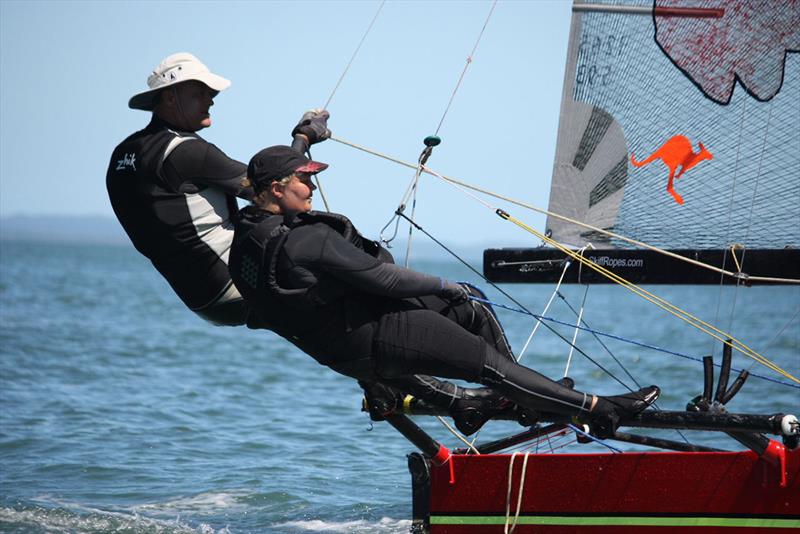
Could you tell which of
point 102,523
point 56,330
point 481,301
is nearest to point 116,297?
point 56,330

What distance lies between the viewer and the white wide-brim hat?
4.29 metres

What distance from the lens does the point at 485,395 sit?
456 cm

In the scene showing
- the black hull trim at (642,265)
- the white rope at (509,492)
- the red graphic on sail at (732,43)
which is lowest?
the white rope at (509,492)

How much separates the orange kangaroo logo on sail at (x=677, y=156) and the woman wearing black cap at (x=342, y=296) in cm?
152

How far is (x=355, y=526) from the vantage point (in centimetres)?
597

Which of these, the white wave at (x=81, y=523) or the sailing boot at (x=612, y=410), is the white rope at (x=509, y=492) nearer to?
the sailing boot at (x=612, y=410)

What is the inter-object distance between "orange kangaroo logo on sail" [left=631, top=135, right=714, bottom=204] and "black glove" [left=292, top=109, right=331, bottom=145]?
1.56 m

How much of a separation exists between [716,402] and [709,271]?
78 cm

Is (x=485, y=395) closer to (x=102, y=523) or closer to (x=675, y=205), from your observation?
(x=675, y=205)

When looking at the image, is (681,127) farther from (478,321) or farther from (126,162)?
(126,162)

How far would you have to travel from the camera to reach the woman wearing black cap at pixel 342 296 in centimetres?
390

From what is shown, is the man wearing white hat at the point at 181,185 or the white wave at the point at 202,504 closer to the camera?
the man wearing white hat at the point at 181,185

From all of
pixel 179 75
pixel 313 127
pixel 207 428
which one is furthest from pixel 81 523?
pixel 207 428

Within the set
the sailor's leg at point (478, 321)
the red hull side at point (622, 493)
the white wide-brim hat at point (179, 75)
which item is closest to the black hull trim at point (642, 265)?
the sailor's leg at point (478, 321)
